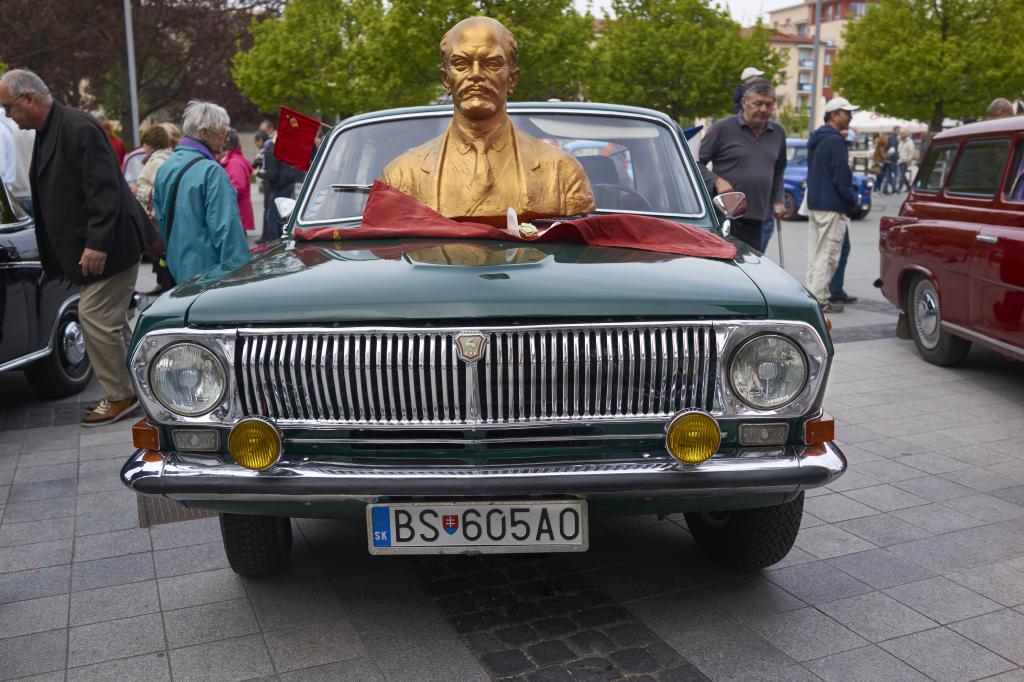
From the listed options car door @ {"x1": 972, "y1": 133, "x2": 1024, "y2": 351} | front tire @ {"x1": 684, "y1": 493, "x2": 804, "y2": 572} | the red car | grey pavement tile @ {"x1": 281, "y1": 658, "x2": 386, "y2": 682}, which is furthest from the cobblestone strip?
the red car

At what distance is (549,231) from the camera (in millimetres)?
3844

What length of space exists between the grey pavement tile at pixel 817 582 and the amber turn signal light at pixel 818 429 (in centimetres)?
82

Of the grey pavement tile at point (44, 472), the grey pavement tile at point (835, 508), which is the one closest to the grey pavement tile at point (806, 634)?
the grey pavement tile at point (835, 508)

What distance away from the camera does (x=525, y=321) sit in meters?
3.03

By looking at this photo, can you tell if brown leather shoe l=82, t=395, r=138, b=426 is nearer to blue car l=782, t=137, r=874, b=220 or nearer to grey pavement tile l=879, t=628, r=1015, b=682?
grey pavement tile l=879, t=628, r=1015, b=682

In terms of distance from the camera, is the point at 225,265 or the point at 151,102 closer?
the point at 225,265

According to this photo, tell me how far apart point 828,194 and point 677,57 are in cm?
2181

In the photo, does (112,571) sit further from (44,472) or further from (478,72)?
(478,72)

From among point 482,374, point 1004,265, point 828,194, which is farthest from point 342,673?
point 828,194

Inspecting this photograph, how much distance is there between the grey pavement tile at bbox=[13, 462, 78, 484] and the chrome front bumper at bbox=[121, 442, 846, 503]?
8.77 ft

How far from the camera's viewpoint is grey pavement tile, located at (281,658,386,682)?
10.5 ft

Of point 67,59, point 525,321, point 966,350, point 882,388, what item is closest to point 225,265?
point 525,321

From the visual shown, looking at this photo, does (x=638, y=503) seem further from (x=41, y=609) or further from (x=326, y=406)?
(x=41, y=609)

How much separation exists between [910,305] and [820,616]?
525 cm
